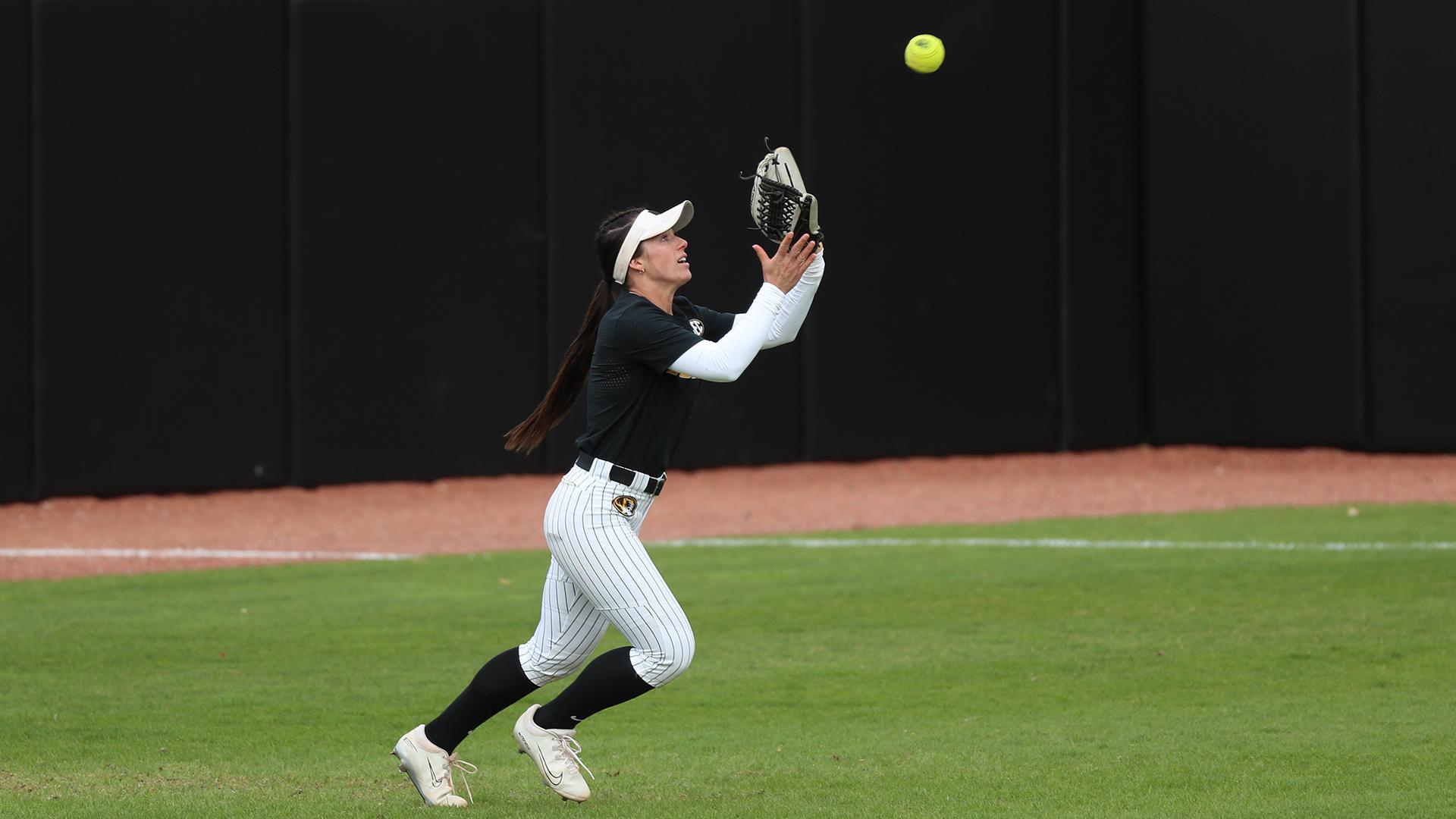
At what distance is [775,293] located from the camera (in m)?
4.94

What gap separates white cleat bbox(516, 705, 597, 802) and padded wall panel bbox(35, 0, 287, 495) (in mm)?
9594

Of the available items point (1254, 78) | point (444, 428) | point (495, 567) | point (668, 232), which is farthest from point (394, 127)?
point (668, 232)

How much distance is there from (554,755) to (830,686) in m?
2.22

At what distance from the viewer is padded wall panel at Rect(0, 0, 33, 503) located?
13359 mm

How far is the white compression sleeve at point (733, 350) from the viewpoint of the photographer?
4.75 meters

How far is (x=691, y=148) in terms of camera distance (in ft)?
50.0

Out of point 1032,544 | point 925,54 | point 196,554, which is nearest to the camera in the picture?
point 925,54

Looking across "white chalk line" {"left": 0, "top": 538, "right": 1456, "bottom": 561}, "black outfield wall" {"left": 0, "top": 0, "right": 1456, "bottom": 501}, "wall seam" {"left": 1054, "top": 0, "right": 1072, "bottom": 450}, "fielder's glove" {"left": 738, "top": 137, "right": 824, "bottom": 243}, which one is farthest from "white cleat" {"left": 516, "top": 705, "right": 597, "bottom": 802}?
"wall seam" {"left": 1054, "top": 0, "right": 1072, "bottom": 450}

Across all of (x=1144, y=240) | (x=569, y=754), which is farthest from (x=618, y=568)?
(x=1144, y=240)

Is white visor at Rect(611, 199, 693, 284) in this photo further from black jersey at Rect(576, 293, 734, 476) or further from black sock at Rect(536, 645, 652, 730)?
black sock at Rect(536, 645, 652, 730)

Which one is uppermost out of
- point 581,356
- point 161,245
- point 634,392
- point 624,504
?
point 161,245

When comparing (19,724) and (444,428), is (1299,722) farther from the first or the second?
(444,428)

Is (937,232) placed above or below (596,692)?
above

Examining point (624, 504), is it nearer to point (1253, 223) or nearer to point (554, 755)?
point (554, 755)
